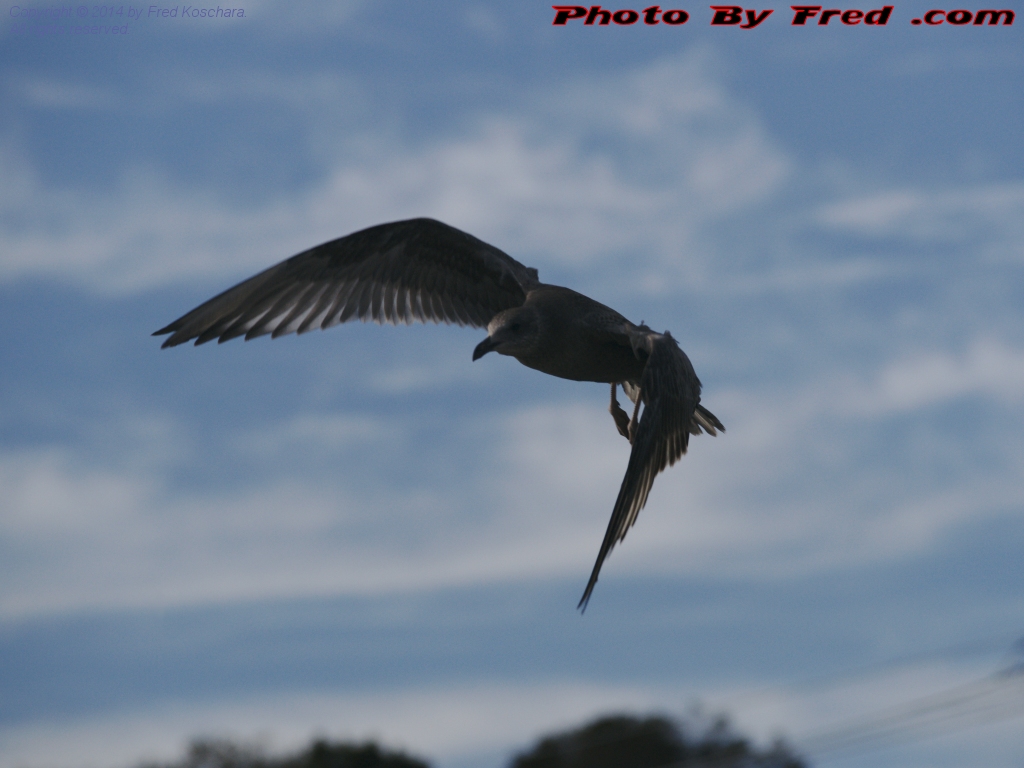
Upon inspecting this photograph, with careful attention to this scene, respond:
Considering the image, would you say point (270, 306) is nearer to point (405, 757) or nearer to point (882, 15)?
point (882, 15)

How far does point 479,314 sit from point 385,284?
2.94 feet

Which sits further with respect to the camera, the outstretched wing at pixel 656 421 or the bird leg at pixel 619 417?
the bird leg at pixel 619 417

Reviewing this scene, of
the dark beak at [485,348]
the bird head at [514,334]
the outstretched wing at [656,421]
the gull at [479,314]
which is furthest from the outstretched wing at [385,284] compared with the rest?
the outstretched wing at [656,421]

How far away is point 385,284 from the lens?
10484mm

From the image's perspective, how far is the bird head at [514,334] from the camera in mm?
9297

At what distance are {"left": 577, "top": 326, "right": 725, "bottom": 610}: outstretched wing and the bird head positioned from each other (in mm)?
843

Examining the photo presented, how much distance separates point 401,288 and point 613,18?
4327 mm

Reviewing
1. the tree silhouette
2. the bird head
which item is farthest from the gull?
the tree silhouette

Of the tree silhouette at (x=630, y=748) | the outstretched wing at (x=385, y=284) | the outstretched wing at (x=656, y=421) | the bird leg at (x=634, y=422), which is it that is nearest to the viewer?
the outstretched wing at (x=656, y=421)

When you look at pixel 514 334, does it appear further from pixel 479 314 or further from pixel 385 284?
pixel 385 284

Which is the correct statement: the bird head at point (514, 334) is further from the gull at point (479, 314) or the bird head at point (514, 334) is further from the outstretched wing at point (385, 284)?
the outstretched wing at point (385, 284)

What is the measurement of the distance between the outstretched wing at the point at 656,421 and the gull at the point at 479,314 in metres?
0.01

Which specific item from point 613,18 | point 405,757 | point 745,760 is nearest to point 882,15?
point 613,18

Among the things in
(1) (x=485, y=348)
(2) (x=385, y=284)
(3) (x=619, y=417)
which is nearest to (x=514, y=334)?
(1) (x=485, y=348)
